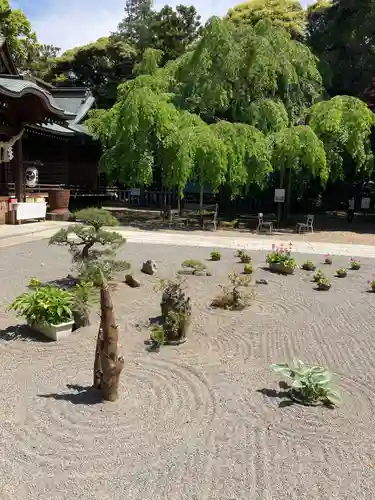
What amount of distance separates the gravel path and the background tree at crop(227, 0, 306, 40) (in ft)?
113

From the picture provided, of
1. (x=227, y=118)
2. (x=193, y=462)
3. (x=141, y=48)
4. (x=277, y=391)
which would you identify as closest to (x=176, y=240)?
(x=227, y=118)

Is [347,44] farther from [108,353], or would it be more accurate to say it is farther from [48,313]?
[108,353]

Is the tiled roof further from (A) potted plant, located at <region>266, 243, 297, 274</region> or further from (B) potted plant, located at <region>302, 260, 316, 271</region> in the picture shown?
(B) potted plant, located at <region>302, 260, 316, 271</region>

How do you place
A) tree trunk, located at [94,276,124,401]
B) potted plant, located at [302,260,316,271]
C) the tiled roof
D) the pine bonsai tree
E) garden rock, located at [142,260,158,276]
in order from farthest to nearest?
1. the tiled roof
2. potted plant, located at [302,260,316,271]
3. garden rock, located at [142,260,158,276]
4. the pine bonsai tree
5. tree trunk, located at [94,276,124,401]

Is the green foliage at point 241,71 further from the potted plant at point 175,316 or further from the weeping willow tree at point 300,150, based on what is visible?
the potted plant at point 175,316

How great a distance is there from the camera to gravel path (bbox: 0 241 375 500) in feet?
10.8

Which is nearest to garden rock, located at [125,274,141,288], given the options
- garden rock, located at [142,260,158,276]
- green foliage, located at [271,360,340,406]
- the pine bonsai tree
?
the pine bonsai tree

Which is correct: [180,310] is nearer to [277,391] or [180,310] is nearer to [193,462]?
Answer: [277,391]

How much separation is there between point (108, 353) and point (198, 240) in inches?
455

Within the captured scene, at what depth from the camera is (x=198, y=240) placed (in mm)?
15758

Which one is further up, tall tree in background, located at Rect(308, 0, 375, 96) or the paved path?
tall tree in background, located at Rect(308, 0, 375, 96)

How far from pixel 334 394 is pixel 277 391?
56 centimetres

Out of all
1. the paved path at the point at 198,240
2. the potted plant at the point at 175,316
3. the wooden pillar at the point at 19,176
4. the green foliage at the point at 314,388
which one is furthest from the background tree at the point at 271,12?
the green foliage at the point at 314,388

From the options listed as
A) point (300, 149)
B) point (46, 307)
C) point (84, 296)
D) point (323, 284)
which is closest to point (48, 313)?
point (46, 307)
